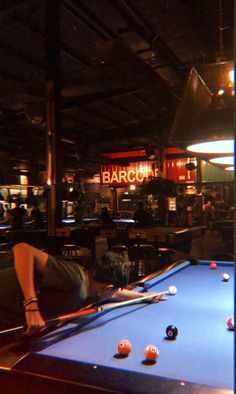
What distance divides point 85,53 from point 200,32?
→ 6.70 ft

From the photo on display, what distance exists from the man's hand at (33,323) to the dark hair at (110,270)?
0.56 metres

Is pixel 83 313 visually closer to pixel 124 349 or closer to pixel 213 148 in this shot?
pixel 124 349

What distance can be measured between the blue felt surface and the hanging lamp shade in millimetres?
967

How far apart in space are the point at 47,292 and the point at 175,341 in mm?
→ 775

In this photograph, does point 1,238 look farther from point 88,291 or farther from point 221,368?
point 221,368

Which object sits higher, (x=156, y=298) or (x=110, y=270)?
(x=110, y=270)

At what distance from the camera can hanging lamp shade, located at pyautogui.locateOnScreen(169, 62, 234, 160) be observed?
1815 millimetres

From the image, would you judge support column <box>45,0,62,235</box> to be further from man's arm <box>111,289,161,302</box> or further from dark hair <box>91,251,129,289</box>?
man's arm <box>111,289,161,302</box>

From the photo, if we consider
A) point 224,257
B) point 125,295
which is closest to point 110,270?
point 125,295

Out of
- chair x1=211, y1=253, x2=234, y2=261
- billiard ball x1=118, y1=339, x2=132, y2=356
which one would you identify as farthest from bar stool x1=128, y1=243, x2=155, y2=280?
billiard ball x1=118, y1=339, x2=132, y2=356

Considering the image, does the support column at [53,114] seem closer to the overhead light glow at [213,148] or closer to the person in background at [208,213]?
the overhead light glow at [213,148]

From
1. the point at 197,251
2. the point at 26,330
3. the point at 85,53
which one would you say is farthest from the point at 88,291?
the point at 197,251

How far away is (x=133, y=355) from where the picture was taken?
1423mm

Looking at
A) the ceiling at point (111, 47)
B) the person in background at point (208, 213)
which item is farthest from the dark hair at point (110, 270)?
the person in background at point (208, 213)
